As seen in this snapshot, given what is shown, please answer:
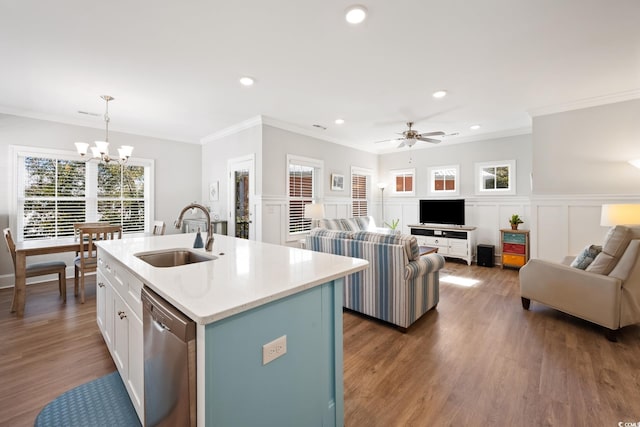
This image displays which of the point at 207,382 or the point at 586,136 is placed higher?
the point at 586,136

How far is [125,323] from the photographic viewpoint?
174 centimetres

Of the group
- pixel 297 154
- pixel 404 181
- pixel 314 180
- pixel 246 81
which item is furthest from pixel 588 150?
pixel 246 81

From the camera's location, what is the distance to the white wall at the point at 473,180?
5555 millimetres

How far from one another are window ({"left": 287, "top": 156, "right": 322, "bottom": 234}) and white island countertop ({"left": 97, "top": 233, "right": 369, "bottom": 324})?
3176 mm

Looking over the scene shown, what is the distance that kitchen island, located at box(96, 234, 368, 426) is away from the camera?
1.02m

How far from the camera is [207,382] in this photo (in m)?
0.99

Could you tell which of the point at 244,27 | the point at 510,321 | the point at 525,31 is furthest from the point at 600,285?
the point at 244,27

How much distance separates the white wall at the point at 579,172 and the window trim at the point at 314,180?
3690mm

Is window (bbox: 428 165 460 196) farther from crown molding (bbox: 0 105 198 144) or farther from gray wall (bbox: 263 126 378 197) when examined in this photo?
crown molding (bbox: 0 105 198 144)

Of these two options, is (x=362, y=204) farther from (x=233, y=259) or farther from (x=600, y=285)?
(x=233, y=259)

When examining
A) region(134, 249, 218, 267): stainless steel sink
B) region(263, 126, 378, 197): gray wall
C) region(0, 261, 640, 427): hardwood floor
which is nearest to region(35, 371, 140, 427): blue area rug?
region(0, 261, 640, 427): hardwood floor

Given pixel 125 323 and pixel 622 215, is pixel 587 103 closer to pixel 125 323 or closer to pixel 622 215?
pixel 622 215

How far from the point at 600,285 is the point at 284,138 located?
4.60m

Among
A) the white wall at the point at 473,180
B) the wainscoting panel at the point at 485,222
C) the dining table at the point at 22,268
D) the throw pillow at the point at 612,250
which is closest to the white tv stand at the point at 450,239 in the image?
the wainscoting panel at the point at 485,222
